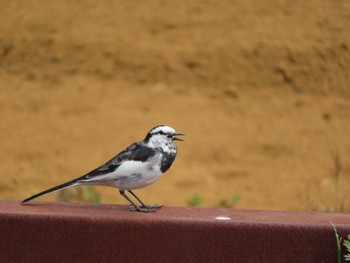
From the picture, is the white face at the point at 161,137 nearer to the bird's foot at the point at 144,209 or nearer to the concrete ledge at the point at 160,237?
the bird's foot at the point at 144,209

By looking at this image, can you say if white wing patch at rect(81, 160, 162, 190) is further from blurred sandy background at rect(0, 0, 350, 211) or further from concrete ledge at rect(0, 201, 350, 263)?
blurred sandy background at rect(0, 0, 350, 211)

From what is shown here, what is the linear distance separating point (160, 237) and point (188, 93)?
229 inches

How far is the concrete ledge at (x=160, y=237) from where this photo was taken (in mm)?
3324

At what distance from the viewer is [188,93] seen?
9086mm

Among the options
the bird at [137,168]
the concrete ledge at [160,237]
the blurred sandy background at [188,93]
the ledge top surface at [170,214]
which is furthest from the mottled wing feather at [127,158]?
the blurred sandy background at [188,93]

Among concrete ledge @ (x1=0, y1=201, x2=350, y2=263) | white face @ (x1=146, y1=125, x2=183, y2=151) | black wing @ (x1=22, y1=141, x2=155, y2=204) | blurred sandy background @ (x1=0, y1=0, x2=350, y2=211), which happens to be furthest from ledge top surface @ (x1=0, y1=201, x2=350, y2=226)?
blurred sandy background @ (x1=0, y1=0, x2=350, y2=211)

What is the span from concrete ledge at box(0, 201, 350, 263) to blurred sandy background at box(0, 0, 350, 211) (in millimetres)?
4449

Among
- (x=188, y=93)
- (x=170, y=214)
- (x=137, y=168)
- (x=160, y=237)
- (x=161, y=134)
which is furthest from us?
(x=188, y=93)

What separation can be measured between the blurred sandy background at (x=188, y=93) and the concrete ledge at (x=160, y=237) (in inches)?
175

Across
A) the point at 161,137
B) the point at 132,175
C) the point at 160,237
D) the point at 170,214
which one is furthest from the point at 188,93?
the point at 160,237

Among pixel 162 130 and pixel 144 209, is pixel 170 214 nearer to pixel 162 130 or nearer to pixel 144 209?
pixel 144 209

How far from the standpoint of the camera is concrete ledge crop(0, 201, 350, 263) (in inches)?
131

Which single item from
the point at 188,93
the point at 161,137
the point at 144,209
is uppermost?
the point at 161,137

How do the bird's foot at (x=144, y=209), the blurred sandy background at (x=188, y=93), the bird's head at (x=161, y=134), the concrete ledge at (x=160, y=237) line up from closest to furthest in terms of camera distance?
the concrete ledge at (x=160, y=237) < the bird's foot at (x=144, y=209) < the bird's head at (x=161, y=134) < the blurred sandy background at (x=188, y=93)
